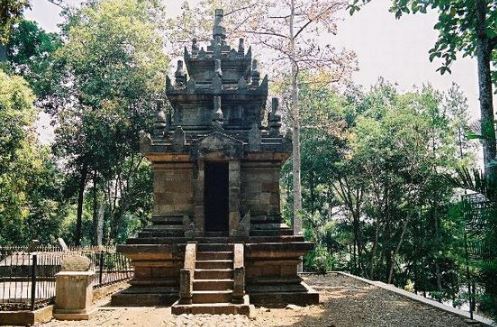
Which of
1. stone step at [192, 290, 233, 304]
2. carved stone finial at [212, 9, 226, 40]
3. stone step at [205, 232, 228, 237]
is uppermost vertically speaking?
carved stone finial at [212, 9, 226, 40]

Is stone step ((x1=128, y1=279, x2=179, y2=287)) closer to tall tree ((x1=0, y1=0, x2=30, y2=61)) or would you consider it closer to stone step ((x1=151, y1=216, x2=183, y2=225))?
stone step ((x1=151, y1=216, x2=183, y2=225))

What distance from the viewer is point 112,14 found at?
25.7 m

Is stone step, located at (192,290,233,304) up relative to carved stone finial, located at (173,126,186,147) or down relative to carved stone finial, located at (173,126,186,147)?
down

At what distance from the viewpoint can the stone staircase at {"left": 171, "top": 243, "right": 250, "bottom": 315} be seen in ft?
31.9

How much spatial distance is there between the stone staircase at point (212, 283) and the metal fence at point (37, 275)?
9.15ft

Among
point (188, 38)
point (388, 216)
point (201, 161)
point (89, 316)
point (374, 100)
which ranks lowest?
point (89, 316)

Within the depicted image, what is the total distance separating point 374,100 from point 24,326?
25853 millimetres

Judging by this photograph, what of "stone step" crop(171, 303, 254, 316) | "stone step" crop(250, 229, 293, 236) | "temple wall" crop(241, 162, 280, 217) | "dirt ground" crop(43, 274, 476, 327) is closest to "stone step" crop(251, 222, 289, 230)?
"stone step" crop(250, 229, 293, 236)

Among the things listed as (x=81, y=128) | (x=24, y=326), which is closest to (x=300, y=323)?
(x=24, y=326)

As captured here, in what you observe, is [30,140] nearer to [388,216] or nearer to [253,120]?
[253,120]

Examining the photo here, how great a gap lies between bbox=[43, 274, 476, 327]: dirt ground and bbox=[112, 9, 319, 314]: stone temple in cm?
51

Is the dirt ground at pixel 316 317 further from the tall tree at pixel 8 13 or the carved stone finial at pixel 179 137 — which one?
the tall tree at pixel 8 13

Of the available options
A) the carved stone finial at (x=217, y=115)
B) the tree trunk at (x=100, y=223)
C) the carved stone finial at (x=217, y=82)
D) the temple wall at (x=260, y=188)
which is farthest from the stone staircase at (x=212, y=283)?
the tree trunk at (x=100, y=223)

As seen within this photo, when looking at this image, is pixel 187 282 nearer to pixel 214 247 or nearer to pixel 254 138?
pixel 214 247
